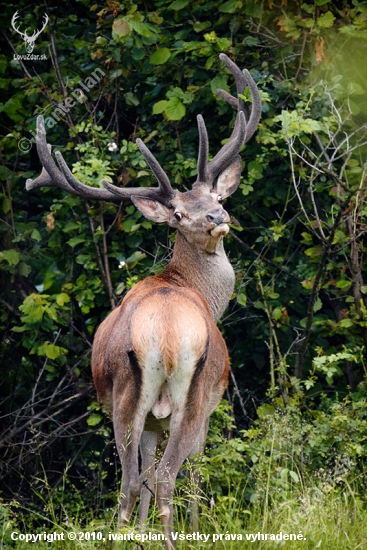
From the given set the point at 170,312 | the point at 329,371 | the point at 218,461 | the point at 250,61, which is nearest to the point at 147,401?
the point at 170,312

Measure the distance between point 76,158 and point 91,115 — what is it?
1.21ft

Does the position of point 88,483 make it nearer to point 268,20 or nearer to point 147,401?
point 147,401

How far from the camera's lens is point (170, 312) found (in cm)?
493

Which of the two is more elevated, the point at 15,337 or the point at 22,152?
the point at 22,152

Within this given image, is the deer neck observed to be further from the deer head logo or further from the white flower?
the deer head logo

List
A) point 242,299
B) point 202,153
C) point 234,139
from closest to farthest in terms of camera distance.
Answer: point 202,153
point 234,139
point 242,299

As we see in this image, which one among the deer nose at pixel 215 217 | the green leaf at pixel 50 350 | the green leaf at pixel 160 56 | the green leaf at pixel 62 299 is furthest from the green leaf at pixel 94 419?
the green leaf at pixel 160 56

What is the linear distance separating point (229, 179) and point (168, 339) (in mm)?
2028

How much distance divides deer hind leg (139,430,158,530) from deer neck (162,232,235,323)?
921 millimetres

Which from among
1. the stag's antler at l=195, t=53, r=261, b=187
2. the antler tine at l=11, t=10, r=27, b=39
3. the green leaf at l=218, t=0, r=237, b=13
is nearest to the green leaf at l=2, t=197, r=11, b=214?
the antler tine at l=11, t=10, r=27, b=39

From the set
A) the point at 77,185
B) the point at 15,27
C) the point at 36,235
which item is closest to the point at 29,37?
the point at 15,27

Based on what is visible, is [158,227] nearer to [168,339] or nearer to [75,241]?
[75,241]

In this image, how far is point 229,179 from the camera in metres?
6.55

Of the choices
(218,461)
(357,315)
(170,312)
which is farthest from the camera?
(357,315)
